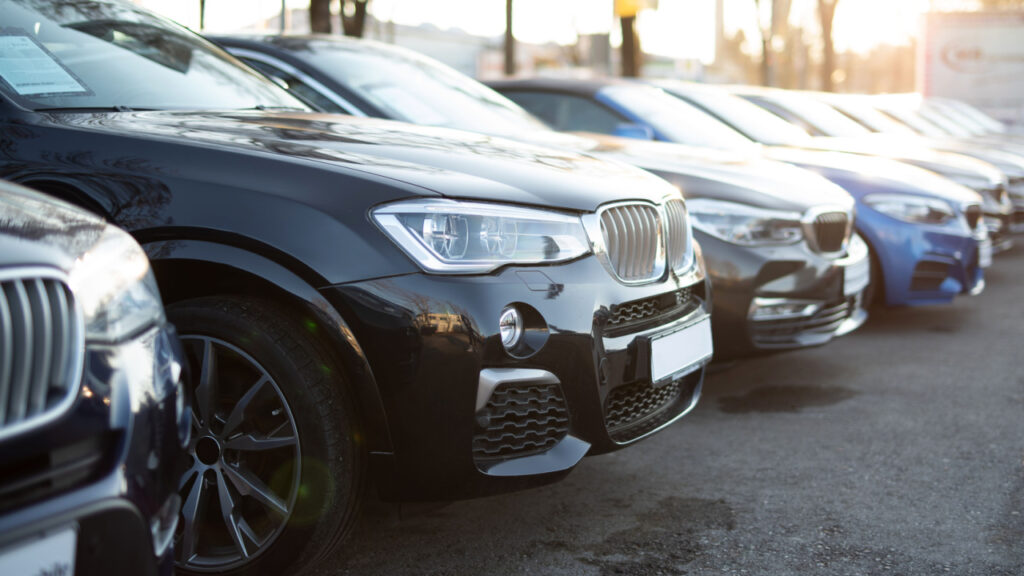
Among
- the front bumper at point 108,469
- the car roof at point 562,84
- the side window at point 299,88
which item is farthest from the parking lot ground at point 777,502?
the car roof at point 562,84

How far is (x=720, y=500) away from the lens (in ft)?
11.9

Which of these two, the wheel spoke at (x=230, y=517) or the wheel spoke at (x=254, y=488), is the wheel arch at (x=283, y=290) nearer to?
the wheel spoke at (x=254, y=488)

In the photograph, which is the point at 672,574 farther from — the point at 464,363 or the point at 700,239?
the point at 700,239

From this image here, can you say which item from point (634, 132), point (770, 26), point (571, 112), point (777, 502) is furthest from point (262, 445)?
point (770, 26)

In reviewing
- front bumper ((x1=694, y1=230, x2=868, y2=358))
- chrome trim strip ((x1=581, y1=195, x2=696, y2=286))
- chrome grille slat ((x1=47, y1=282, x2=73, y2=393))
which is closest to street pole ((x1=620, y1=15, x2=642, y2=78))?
front bumper ((x1=694, y1=230, x2=868, y2=358))

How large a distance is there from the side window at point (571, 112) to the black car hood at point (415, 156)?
10.6ft

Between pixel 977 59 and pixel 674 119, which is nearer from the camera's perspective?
pixel 674 119

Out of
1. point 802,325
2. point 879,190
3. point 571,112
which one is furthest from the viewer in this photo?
point 571,112

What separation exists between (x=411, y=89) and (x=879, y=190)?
2975mm

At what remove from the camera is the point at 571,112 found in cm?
704

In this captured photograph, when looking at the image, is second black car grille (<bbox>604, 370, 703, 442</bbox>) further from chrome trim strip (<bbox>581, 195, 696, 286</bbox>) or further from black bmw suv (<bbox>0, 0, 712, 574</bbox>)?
chrome trim strip (<bbox>581, 195, 696, 286</bbox>)

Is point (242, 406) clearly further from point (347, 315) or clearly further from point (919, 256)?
point (919, 256)

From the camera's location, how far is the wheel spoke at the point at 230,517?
9.04 ft

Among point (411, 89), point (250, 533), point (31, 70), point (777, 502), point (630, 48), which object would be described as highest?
point (630, 48)
